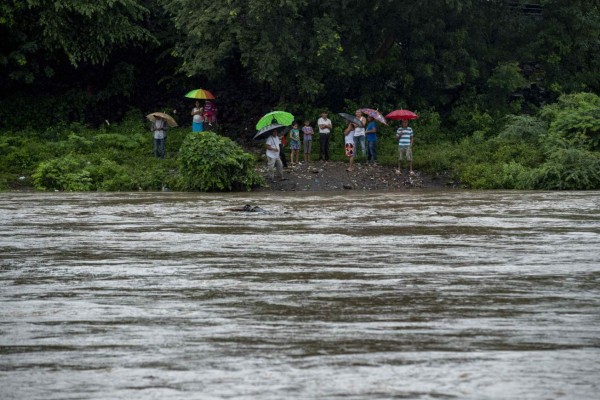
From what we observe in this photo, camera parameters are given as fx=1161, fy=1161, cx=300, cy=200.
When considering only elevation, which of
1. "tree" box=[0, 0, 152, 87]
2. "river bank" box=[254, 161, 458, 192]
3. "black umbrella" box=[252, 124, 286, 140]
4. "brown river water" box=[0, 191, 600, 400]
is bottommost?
"brown river water" box=[0, 191, 600, 400]

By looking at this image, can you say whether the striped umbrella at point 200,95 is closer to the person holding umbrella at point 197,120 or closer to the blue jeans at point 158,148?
the person holding umbrella at point 197,120

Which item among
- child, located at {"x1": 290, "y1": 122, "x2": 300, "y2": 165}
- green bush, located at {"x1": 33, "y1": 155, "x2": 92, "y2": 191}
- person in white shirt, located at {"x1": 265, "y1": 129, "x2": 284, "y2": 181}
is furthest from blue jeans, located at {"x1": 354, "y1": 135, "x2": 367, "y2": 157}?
green bush, located at {"x1": 33, "y1": 155, "x2": 92, "y2": 191}

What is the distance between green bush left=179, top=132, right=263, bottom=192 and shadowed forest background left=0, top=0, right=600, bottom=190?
125 cm

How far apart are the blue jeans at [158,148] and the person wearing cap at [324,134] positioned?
4.18 metres

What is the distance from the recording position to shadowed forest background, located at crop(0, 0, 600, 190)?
29.7 meters

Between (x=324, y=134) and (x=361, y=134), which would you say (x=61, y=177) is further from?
(x=361, y=134)

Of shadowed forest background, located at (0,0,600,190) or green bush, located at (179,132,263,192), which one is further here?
shadowed forest background, located at (0,0,600,190)

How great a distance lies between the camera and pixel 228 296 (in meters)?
8.89

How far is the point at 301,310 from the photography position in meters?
8.16

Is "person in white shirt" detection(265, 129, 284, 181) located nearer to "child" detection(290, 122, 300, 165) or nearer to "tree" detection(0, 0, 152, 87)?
"child" detection(290, 122, 300, 165)

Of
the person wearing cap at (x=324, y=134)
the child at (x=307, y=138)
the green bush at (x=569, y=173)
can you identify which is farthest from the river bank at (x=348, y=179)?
the green bush at (x=569, y=173)

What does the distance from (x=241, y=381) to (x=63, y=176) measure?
2252 centimetres

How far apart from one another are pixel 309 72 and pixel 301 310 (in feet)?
76.5

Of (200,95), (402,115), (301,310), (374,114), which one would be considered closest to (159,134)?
(200,95)
